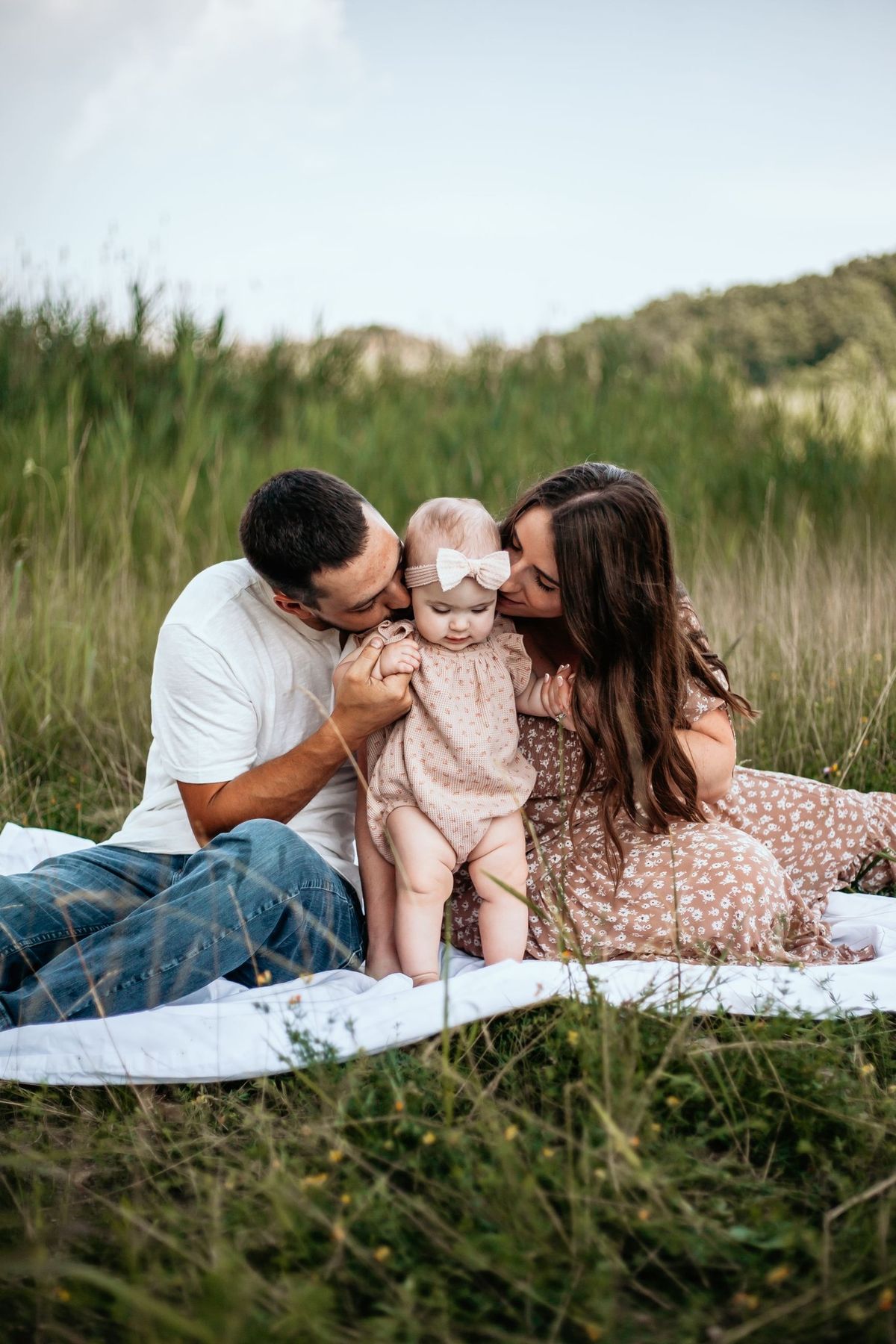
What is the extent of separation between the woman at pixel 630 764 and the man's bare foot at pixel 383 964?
229 millimetres

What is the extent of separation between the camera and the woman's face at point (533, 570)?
101 inches

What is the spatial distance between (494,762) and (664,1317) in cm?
127

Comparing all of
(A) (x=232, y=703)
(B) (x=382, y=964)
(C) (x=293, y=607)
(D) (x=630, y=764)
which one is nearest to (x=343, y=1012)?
(B) (x=382, y=964)

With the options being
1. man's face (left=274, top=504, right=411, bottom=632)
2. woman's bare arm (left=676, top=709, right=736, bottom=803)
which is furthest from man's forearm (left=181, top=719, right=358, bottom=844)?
woman's bare arm (left=676, top=709, right=736, bottom=803)

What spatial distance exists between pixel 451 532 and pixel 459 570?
5.4 inches

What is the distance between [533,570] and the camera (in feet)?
8.59

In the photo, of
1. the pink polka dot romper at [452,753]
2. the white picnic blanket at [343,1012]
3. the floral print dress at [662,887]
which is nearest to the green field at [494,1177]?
the white picnic blanket at [343,1012]

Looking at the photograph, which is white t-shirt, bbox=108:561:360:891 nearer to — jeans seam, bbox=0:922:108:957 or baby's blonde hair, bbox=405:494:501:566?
jeans seam, bbox=0:922:108:957

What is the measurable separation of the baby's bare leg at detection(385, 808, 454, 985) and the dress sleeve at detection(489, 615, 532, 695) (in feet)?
1.45

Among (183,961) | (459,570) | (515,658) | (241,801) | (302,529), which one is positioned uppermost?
(302,529)

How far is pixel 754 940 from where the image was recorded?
2566 millimetres

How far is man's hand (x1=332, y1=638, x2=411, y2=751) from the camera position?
2488 millimetres

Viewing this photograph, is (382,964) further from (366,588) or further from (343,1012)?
(366,588)

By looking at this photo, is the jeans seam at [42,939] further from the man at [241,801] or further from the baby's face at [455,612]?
the baby's face at [455,612]
